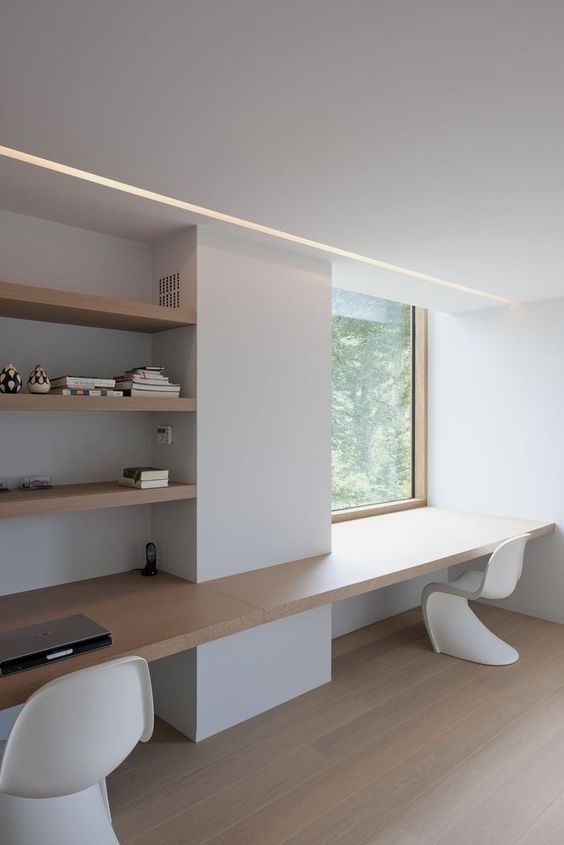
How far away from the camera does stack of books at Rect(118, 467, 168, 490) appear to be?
254 cm

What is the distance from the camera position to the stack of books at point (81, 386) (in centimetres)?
233

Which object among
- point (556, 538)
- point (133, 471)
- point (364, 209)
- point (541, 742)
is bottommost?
point (541, 742)

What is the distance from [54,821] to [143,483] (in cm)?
122

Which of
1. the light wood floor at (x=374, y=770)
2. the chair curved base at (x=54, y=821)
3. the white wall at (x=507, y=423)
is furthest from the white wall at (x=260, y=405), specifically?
the white wall at (x=507, y=423)

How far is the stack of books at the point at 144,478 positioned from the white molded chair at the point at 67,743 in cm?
100

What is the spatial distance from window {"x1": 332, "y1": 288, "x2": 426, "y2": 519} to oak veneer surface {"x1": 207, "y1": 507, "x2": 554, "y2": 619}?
0.88 feet

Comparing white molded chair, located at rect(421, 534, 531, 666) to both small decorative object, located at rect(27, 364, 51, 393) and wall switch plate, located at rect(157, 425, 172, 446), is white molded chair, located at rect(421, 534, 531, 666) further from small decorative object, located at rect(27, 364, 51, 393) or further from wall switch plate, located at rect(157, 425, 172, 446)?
small decorative object, located at rect(27, 364, 51, 393)

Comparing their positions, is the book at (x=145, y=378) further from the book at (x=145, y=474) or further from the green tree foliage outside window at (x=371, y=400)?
the green tree foliage outside window at (x=371, y=400)

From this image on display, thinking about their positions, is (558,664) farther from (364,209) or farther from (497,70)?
(497,70)

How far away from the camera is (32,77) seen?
1508 mm

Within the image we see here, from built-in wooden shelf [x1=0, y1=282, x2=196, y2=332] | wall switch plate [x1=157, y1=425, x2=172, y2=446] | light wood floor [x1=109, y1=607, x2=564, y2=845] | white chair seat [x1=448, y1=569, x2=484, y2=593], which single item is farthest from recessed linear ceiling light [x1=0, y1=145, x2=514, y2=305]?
light wood floor [x1=109, y1=607, x2=564, y2=845]

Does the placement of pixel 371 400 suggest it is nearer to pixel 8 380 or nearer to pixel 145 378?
pixel 145 378

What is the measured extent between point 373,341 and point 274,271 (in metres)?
1.73

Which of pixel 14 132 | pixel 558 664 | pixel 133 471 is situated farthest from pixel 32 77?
pixel 558 664
